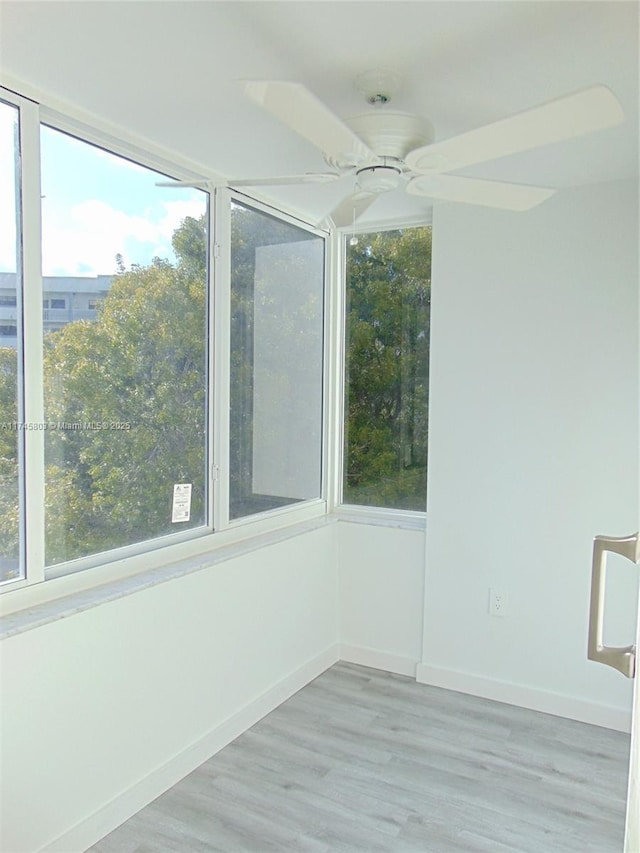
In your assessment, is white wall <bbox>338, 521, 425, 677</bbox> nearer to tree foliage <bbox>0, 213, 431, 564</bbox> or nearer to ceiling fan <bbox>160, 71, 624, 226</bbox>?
tree foliage <bbox>0, 213, 431, 564</bbox>

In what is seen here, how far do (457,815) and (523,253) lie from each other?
2342 millimetres

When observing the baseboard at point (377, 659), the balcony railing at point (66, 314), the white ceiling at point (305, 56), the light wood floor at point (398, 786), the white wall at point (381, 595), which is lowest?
the light wood floor at point (398, 786)

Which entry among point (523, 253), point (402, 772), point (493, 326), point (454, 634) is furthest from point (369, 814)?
point (523, 253)

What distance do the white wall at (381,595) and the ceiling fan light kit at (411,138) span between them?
1.78 m

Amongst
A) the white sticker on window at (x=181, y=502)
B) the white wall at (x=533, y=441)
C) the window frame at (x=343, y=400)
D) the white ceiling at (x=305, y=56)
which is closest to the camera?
the white ceiling at (x=305, y=56)

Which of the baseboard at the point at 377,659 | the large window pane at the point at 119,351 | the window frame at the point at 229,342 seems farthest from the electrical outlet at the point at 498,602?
the large window pane at the point at 119,351

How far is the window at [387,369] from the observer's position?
334 cm

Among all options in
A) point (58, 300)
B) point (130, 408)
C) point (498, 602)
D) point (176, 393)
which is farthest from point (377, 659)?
point (58, 300)

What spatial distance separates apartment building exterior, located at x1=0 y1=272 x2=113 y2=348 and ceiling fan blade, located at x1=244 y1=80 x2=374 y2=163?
0.98m

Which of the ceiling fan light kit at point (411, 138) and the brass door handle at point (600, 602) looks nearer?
the brass door handle at point (600, 602)

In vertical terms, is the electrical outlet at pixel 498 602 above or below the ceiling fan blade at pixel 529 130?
below

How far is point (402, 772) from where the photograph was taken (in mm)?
2414

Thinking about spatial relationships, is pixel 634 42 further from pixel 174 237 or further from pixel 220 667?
pixel 220 667

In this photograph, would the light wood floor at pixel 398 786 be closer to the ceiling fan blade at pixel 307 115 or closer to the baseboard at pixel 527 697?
the baseboard at pixel 527 697
